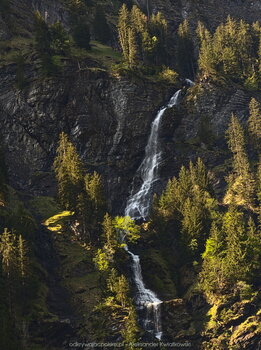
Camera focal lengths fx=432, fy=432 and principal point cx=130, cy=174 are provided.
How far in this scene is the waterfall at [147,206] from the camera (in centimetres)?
5900

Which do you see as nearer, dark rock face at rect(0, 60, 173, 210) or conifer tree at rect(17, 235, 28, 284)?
conifer tree at rect(17, 235, 28, 284)

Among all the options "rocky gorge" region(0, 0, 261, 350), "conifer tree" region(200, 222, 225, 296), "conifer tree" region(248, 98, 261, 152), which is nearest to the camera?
"rocky gorge" region(0, 0, 261, 350)

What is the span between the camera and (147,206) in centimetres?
8375

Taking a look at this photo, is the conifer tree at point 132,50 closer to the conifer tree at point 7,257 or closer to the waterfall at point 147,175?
the waterfall at point 147,175

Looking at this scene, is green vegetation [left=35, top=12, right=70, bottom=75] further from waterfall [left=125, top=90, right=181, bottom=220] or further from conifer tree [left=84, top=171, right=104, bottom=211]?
conifer tree [left=84, top=171, right=104, bottom=211]

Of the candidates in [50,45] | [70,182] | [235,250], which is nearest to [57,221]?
[70,182]

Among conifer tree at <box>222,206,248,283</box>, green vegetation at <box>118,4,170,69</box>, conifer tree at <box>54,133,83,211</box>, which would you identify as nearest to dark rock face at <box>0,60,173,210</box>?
green vegetation at <box>118,4,170,69</box>

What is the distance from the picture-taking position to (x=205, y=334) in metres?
58.1

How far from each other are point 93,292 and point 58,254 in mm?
9615

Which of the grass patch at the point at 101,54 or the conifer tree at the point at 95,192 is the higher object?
the grass patch at the point at 101,54

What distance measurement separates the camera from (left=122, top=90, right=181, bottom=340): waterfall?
5900 cm

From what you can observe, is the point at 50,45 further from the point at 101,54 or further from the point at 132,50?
the point at 132,50

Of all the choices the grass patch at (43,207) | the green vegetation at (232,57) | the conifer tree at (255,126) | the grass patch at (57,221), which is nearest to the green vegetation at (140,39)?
the green vegetation at (232,57)

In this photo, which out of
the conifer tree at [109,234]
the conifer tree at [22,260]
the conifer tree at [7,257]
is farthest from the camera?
the conifer tree at [109,234]
